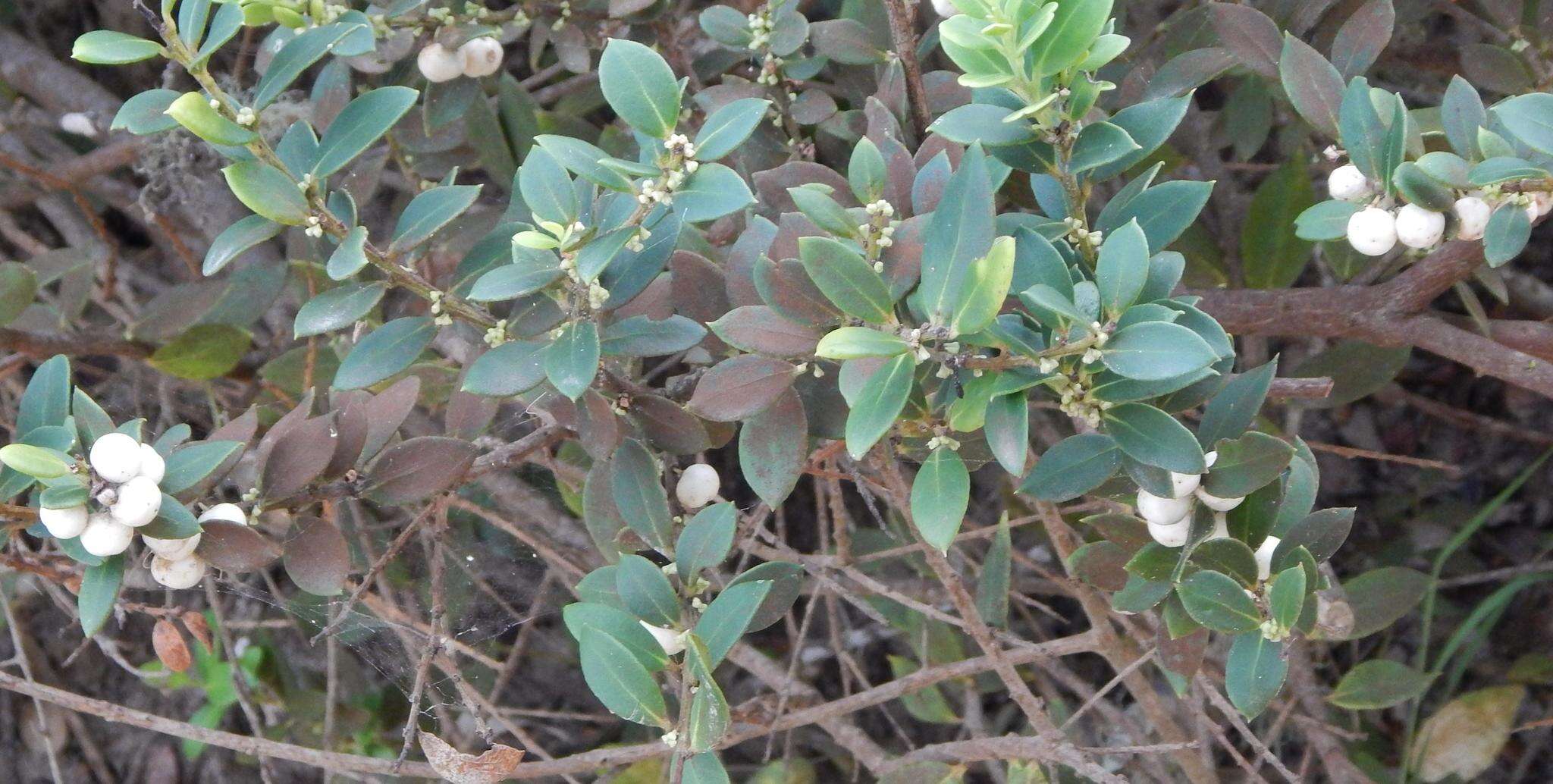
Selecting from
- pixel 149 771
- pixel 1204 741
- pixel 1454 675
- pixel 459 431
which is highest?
pixel 459 431

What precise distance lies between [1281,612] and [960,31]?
52cm

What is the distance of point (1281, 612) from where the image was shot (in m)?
0.99

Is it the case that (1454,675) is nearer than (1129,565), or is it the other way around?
(1129,565)

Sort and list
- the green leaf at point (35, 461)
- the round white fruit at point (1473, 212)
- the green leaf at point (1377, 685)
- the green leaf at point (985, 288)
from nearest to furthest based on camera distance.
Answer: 1. the green leaf at point (985, 288)
2. the green leaf at point (35, 461)
3. the round white fruit at point (1473, 212)
4. the green leaf at point (1377, 685)

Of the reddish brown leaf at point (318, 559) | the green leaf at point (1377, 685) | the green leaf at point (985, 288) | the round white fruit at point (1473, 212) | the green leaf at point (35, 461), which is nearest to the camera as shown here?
the green leaf at point (985, 288)

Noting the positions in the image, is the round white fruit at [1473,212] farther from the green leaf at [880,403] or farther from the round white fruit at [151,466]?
the round white fruit at [151,466]

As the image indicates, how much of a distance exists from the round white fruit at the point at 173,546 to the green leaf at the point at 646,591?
0.35m

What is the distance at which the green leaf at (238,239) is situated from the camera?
3.32ft

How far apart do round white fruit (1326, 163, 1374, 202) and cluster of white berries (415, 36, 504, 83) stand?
0.88m

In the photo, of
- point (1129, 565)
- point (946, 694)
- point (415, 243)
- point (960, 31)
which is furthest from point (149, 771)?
point (960, 31)

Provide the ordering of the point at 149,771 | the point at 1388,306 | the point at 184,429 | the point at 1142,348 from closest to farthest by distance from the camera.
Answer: the point at 1142,348
the point at 184,429
the point at 1388,306
the point at 149,771

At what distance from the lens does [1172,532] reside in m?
1.05

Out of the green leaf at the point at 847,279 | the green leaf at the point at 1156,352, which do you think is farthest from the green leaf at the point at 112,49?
the green leaf at the point at 1156,352

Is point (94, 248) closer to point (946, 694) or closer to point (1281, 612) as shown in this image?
point (946, 694)
